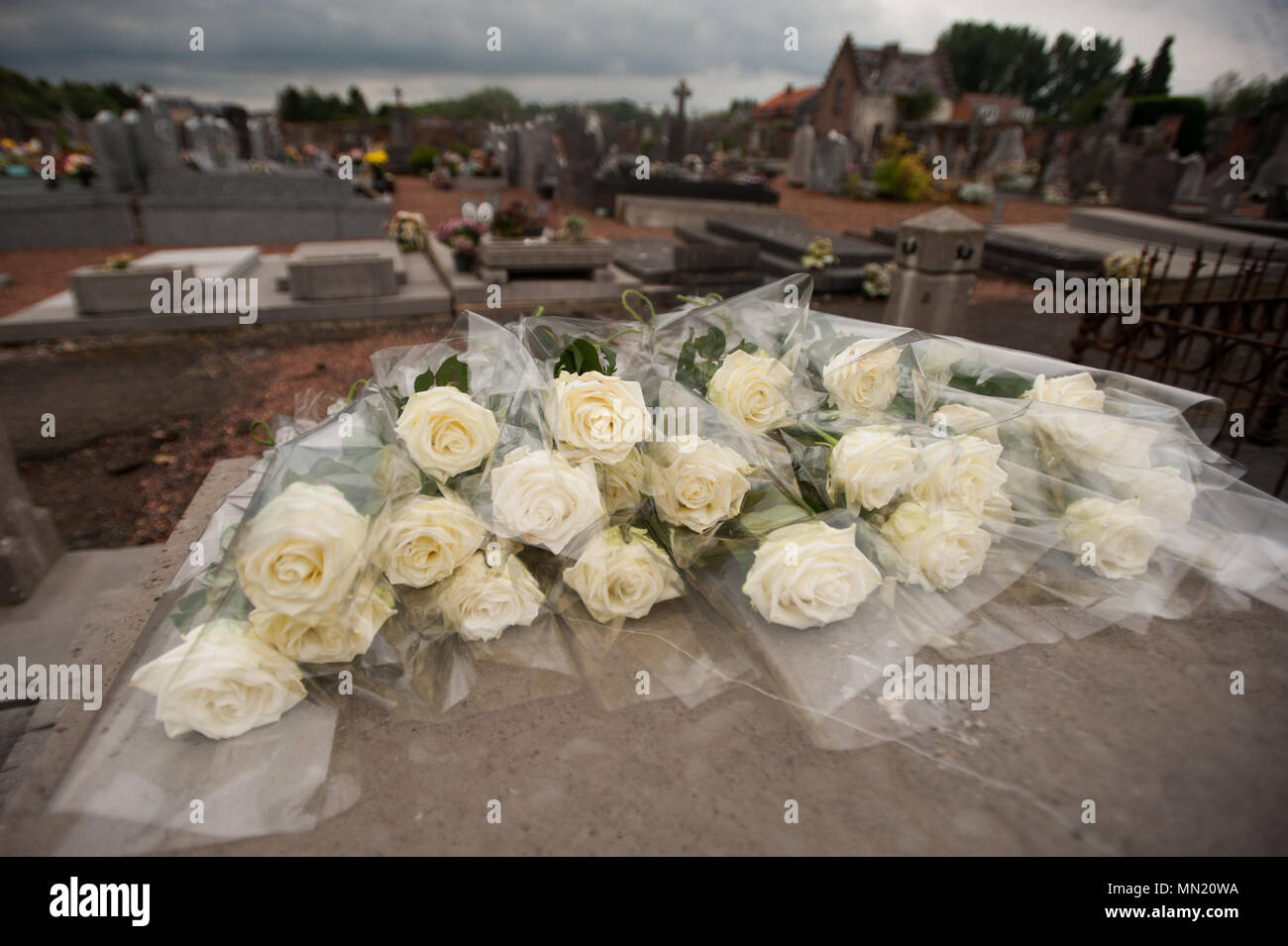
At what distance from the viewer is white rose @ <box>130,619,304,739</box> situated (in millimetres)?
1113

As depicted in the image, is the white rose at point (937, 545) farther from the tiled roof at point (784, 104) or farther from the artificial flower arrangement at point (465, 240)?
the tiled roof at point (784, 104)

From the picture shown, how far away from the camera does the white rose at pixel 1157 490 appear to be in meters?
1.53

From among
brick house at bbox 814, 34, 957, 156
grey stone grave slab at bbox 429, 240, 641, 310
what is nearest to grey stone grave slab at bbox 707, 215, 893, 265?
grey stone grave slab at bbox 429, 240, 641, 310

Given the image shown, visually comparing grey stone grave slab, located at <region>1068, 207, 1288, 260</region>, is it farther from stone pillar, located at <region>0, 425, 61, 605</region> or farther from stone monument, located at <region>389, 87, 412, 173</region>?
stone monument, located at <region>389, 87, 412, 173</region>

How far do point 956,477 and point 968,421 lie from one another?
248 mm

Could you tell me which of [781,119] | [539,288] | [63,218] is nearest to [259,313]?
[539,288]

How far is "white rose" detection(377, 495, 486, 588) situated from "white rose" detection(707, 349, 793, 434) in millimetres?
631

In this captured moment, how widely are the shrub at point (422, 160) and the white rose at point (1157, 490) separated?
92.3ft

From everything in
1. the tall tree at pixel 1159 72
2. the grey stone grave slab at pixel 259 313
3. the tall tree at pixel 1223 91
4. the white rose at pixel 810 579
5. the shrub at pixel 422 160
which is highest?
the tall tree at pixel 1159 72

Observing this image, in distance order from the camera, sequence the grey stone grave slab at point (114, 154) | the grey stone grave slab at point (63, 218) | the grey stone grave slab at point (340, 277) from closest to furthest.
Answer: the grey stone grave slab at point (340, 277)
the grey stone grave slab at point (63, 218)
the grey stone grave slab at point (114, 154)

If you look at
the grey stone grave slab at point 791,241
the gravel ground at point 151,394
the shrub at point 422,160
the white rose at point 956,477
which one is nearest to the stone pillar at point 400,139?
Result: the shrub at point 422,160

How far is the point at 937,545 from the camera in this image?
4.40 feet
